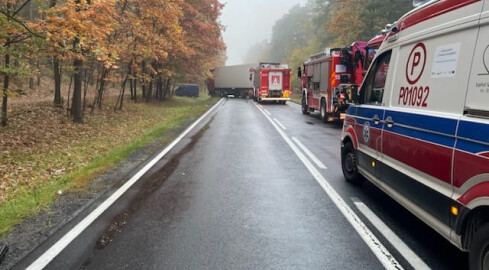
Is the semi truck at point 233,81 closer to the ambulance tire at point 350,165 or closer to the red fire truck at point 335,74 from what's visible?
the red fire truck at point 335,74

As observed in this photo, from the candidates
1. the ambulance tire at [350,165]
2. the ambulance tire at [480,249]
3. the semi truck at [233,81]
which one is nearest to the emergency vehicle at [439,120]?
the ambulance tire at [480,249]

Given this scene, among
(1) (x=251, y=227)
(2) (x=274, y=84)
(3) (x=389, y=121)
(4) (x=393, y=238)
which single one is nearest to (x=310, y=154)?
(3) (x=389, y=121)

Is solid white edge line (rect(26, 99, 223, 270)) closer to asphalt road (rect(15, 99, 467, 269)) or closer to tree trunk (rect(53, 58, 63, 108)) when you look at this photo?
asphalt road (rect(15, 99, 467, 269))

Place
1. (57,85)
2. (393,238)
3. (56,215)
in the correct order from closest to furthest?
1. (393,238)
2. (56,215)
3. (57,85)

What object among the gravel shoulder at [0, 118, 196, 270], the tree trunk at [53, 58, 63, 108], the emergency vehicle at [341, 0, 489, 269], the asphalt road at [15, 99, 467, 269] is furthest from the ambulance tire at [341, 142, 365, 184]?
the tree trunk at [53, 58, 63, 108]

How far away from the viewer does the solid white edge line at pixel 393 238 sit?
4027 millimetres

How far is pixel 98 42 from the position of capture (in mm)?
11391

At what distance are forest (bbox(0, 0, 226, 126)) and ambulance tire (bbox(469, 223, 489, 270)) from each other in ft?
30.3

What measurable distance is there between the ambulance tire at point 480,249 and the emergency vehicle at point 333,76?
11.4 metres

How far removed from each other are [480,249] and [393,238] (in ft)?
4.68

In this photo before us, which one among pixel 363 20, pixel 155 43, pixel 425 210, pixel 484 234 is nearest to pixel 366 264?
pixel 425 210

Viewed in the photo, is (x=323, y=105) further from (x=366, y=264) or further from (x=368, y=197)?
(x=366, y=264)

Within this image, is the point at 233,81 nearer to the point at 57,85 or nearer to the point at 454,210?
the point at 57,85

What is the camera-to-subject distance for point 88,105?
23.4 metres
